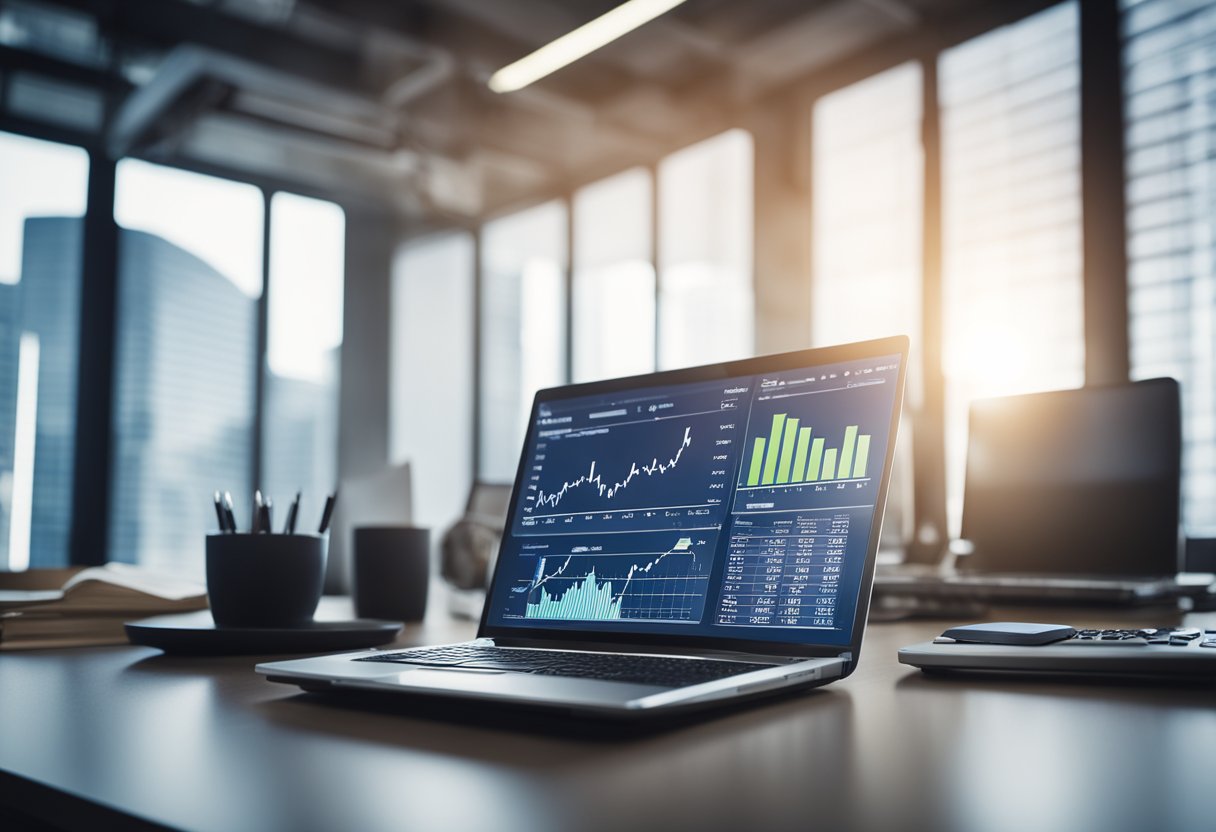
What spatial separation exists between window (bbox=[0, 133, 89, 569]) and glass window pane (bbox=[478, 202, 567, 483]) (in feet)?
7.74

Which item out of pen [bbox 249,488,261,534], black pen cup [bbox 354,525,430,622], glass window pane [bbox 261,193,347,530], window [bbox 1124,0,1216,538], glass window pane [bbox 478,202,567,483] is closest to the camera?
pen [bbox 249,488,261,534]

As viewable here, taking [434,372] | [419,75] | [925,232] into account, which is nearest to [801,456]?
[925,232]

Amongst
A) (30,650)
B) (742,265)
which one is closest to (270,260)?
(742,265)

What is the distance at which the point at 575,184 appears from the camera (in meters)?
5.82

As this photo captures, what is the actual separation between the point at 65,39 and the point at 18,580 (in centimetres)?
408

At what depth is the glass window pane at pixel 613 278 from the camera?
17.5 ft

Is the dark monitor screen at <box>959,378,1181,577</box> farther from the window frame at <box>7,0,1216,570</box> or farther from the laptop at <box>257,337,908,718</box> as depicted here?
the laptop at <box>257,337,908,718</box>

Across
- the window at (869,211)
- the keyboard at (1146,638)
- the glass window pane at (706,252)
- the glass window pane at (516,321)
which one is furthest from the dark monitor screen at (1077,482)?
the glass window pane at (516,321)

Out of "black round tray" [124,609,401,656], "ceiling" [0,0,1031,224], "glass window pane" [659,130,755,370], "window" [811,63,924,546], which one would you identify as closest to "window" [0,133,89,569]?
"ceiling" [0,0,1031,224]

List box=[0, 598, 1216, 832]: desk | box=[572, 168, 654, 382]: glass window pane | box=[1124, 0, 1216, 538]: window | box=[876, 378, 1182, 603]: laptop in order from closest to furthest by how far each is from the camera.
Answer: box=[0, 598, 1216, 832]: desk, box=[876, 378, 1182, 603]: laptop, box=[1124, 0, 1216, 538]: window, box=[572, 168, 654, 382]: glass window pane

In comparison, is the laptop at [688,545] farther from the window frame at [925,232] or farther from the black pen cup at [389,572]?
the window frame at [925,232]

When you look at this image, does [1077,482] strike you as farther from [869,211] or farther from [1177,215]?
[869,211]

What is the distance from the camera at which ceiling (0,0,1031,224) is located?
14.0 feet

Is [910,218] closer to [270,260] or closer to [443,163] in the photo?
[443,163]
